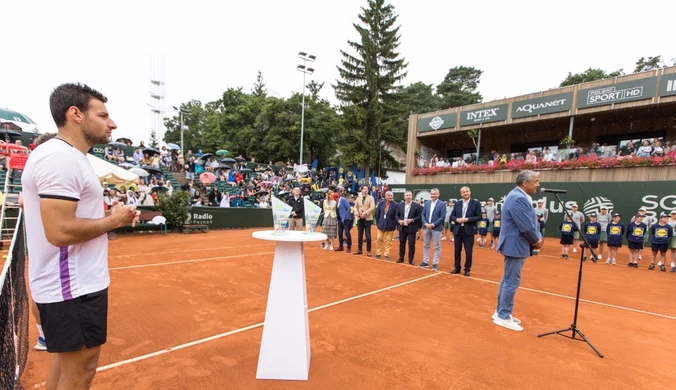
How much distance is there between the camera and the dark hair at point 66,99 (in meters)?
1.72

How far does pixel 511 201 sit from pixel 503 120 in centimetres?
1967

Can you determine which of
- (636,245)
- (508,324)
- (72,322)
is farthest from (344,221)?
(72,322)

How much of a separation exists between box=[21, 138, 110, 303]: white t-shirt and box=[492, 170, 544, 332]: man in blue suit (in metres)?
4.50

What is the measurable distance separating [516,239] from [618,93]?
1851cm

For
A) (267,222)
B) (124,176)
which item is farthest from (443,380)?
(267,222)

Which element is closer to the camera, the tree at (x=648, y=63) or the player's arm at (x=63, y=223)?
the player's arm at (x=63, y=223)

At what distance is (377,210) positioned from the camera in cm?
922

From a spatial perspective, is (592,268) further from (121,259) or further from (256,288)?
(121,259)

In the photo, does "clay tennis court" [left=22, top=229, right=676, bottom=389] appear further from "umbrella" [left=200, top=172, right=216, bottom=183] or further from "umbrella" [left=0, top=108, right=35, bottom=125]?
"umbrella" [left=0, top=108, right=35, bottom=125]

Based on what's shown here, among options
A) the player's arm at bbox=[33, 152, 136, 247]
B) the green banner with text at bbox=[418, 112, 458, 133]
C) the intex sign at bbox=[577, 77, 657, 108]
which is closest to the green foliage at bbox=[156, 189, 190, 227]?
the player's arm at bbox=[33, 152, 136, 247]

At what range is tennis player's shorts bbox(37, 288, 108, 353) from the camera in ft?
5.27

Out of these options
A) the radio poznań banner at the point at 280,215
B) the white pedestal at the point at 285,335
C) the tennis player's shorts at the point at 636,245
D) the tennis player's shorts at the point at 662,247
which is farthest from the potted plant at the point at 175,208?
the tennis player's shorts at the point at 662,247

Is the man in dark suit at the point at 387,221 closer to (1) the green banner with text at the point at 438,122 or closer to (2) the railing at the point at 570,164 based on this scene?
→ (2) the railing at the point at 570,164

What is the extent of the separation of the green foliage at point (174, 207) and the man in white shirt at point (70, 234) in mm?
12064
